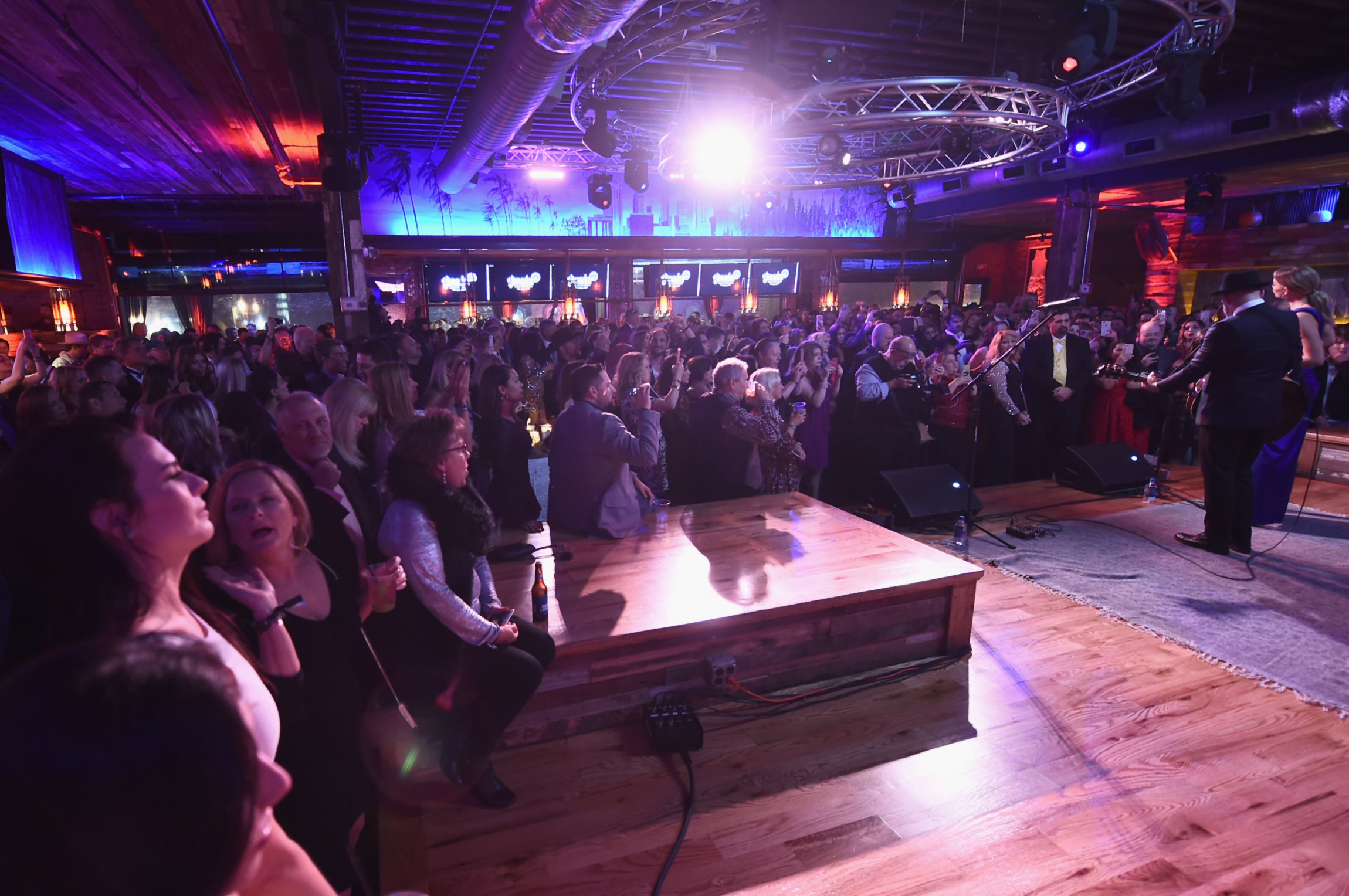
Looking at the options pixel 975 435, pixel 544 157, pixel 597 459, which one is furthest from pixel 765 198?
pixel 597 459

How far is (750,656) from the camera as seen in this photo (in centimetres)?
294

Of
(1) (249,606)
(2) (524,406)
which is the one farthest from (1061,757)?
(2) (524,406)

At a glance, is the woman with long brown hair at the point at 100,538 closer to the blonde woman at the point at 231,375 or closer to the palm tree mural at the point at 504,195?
the blonde woman at the point at 231,375

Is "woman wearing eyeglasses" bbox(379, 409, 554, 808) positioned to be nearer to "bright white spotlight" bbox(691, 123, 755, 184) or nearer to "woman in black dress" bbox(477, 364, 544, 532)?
"woman in black dress" bbox(477, 364, 544, 532)

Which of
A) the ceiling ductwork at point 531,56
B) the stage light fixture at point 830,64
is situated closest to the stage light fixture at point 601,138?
the ceiling ductwork at point 531,56

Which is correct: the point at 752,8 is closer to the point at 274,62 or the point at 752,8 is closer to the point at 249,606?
the point at 274,62

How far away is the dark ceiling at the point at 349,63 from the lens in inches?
182

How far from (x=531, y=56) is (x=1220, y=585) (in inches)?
213

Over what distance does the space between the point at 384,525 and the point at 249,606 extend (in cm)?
65

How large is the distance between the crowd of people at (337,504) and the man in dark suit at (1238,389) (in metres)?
0.63

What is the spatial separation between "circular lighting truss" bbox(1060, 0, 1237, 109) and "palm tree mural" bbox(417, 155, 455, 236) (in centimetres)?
995

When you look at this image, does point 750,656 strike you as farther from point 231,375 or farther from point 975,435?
point 231,375

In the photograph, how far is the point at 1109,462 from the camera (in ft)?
18.9

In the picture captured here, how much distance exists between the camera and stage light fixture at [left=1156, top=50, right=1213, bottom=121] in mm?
6453
